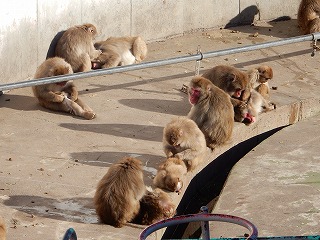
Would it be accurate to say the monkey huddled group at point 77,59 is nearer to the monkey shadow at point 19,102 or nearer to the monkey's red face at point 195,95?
the monkey shadow at point 19,102

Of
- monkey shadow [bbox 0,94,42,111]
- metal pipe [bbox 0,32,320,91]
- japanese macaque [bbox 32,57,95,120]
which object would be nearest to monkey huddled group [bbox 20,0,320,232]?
japanese macaque [bbox 32,57,95,120]

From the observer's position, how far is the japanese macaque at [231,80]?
37.6 feet

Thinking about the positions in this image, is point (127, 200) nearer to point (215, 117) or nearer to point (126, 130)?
point (215, 117)

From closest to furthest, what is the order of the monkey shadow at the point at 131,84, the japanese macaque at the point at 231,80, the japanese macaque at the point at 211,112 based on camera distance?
the japanese macaque at the point at 211,112
the japanese macaque at the point at 231,80
the monkey shadow at the point at 131,84

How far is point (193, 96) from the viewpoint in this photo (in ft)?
35.4

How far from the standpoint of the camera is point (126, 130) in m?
11.3

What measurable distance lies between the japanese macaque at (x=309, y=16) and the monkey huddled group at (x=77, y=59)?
3.14 meters

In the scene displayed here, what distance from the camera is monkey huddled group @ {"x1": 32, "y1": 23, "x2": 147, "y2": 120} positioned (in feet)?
38.2

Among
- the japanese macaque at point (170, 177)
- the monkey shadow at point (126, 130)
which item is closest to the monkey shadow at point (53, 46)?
the monkey shadow at point (126, 130)

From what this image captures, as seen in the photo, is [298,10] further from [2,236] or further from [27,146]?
[2,236]

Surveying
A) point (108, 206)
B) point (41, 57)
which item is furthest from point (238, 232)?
point (41, 57)

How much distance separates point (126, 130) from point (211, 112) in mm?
1126

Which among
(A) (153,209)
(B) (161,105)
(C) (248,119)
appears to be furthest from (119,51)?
(A) (153,209)

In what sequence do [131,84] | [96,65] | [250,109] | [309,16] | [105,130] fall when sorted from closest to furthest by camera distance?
[105,130] → [250,109] → [131,84] → [96,65] → [309,16]
